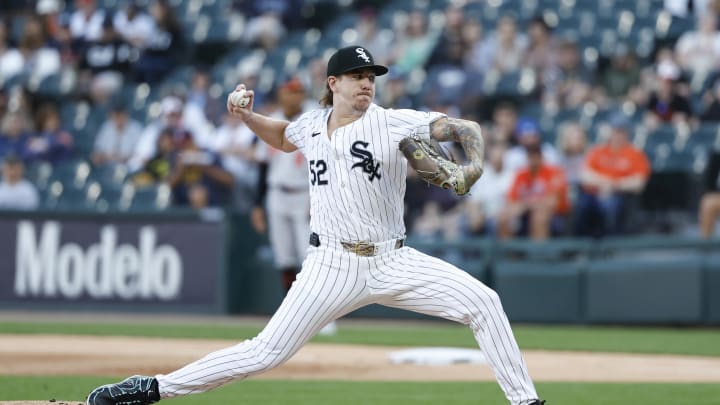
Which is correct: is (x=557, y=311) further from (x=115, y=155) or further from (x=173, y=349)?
(x=115, y=155)

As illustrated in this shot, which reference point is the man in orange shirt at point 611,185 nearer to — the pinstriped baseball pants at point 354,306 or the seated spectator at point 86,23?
the pinstriped baseball pants at point 354,306

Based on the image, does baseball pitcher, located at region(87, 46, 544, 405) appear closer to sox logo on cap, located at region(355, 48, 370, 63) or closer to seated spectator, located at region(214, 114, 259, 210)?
sox logo on cap, located at region(355, 48, 370, 63)

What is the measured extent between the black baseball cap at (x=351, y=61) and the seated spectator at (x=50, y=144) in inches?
421

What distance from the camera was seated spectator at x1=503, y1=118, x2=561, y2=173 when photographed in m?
12.5

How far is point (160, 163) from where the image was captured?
1445 centimetres

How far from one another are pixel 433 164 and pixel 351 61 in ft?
1.98

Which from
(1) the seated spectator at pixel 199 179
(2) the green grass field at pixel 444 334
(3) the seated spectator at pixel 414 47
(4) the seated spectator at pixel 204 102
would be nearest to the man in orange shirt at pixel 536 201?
(2) the green grass field at pixel 444 334

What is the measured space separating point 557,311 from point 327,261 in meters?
7.21

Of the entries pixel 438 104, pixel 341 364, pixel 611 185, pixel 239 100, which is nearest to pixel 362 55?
pixel 239 100

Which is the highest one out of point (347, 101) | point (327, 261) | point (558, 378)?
point (347, 101)

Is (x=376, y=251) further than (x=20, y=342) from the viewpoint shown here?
No

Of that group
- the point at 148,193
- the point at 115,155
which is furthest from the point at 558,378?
the point at 115,155

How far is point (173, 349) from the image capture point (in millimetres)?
9711

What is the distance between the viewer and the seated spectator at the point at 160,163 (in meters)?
14.3
